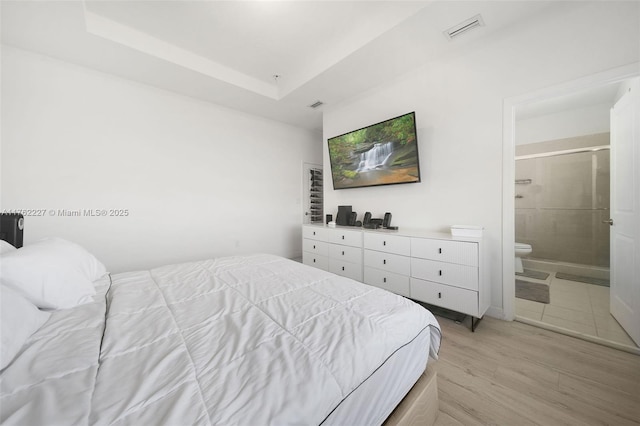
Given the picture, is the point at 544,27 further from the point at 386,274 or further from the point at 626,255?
the point at 386,274

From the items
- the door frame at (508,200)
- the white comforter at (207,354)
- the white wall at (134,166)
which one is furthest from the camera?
the white wall at (134,166)

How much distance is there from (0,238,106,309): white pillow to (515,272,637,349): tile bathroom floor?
348cm

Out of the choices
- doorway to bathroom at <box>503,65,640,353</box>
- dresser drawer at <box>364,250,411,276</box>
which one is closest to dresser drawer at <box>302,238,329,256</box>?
dresser drawer at <box>364,250,411,276</box>

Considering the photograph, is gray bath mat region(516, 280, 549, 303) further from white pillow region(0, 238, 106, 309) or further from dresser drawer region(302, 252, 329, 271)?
white pillow region(0, 238, 106, 309)

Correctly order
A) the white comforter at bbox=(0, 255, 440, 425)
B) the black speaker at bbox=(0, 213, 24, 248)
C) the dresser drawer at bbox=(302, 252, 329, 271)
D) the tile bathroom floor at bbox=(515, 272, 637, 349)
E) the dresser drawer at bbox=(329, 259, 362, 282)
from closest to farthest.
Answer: the white comforter at bbox=(0, 255, 440, 425), the black speaker at bbox=(0, 213, 24, 248), the tile bathroom floor at bbox=(515, 272, 637, 349), the dresser drawer at bbox=(329, 259, 362, 282), the dresser drawer at bbox=(302, 252, 329, 271)

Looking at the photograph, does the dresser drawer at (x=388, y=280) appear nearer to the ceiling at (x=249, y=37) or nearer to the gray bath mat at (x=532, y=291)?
the gray bath mat at (x=532, y=291)

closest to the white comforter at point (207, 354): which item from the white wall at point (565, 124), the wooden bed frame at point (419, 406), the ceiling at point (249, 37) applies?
the wooden bed frame at point (419, 406)

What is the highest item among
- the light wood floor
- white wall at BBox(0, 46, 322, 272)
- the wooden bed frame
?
white wall at BBox(0, 46, 322, 272)

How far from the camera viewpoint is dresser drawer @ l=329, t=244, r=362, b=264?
9.79ft

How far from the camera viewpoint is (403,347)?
1.03 metres

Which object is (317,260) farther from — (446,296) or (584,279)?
(584,279)

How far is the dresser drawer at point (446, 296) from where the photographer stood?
212 centimetres

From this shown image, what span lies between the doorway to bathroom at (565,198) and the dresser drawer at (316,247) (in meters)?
2.36

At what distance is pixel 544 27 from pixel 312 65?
7.38 ft
